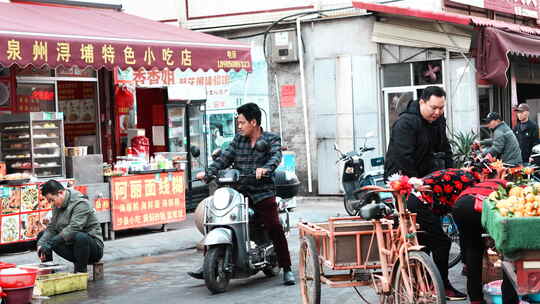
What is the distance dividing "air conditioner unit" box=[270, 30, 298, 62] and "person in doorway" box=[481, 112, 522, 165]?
7685 mm

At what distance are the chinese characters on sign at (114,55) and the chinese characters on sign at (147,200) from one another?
2078mm

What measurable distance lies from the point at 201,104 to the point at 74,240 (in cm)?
904

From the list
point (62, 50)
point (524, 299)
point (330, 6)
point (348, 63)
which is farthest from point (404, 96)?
point (524, 299)

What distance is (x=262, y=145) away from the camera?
894 centimetres

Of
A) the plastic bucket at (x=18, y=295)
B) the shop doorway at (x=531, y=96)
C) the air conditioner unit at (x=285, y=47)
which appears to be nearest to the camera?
the plastic bucket at (x=18, y=295)

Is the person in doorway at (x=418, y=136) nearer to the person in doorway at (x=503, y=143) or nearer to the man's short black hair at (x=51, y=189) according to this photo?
the man's short black hair at (x=51, y=189)

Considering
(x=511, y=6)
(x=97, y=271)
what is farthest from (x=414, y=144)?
(x=511, y=6)

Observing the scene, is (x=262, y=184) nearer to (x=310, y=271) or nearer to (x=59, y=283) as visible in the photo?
(x=310, y=271)

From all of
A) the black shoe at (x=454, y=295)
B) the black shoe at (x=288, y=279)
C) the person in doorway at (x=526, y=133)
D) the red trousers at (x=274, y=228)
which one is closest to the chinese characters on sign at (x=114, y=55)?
the red trousers at (x=274, y=228)

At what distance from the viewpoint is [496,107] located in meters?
19.6

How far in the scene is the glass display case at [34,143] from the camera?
42.6 feet

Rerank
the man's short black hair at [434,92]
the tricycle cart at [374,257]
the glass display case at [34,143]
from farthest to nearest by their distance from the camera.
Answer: the glass display case at [34,143]
the man's short black hair at [434,92]
the tricycle cart at [374,257]

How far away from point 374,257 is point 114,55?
6.71 metres

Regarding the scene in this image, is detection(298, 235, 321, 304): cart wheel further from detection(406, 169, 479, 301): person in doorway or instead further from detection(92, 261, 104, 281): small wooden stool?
detection(92, 261, 104, 281): small wooden stool
